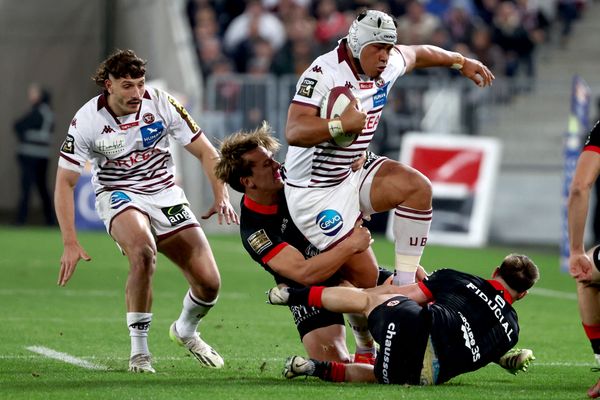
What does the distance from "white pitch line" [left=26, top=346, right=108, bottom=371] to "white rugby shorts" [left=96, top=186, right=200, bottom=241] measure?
0.95m

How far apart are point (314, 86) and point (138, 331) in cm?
203

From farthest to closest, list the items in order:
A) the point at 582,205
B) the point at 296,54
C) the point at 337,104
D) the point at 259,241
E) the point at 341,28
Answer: the point at 341,28 → the point at 296,54 → the point at 259,241 → the point at 337,104 → the point at 582,205

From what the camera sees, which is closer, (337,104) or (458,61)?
(337,104)

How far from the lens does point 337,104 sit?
8547mm

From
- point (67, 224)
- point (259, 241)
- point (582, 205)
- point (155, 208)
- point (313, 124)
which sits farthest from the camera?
point (155, 208)

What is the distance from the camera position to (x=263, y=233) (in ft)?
28.8

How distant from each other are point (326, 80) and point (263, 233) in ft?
3.50

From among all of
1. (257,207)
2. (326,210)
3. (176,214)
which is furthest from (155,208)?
(326,210)

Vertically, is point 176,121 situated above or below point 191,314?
above

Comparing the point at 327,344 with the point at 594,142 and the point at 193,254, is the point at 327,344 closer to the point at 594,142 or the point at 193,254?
the point at 193,254

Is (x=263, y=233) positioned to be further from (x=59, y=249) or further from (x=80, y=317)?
(x=59, y=249)

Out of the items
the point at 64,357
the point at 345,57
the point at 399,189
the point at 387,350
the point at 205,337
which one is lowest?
the point at 205,337

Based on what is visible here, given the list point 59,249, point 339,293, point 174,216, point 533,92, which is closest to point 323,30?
point 533,92

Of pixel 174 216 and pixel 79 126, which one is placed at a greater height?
pixel 79 126
